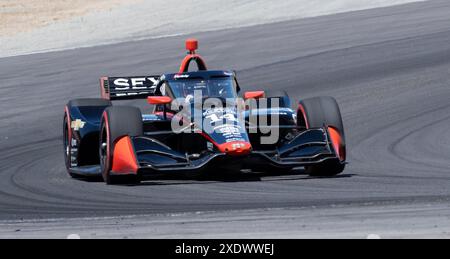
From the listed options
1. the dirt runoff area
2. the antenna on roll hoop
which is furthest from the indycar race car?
the dirt runoff area

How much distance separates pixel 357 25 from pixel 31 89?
8.85 meters

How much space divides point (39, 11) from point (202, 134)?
29620mm

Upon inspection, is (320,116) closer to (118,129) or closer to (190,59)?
(118,129)

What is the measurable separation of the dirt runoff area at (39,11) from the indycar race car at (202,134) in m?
21.4

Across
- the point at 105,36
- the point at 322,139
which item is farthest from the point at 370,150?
the point at 105,36

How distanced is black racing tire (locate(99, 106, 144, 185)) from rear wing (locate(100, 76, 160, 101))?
308 centimetres

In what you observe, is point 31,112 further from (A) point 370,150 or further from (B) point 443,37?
(B) point 443,37

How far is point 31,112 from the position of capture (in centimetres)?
2228

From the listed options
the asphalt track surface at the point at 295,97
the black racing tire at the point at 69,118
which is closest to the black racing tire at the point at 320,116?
the asphalt track surface at the point at 295,97

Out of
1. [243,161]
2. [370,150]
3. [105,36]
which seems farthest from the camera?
[105,36]

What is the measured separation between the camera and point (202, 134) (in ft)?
45.2

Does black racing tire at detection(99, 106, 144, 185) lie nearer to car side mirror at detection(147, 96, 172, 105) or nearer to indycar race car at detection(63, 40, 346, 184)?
indycar race car at detection(63, 40, 346, 184)

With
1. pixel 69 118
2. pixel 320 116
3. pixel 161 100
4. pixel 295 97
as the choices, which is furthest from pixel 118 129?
pixel 295 97
